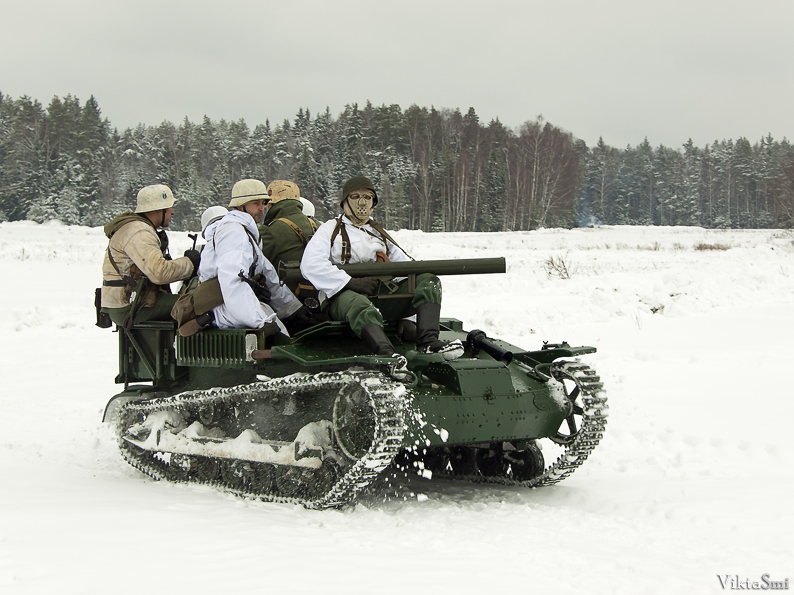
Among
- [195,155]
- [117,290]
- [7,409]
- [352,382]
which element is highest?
[195,155]

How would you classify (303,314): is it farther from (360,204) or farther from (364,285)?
(360,204)

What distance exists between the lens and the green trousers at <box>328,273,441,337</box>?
583cm

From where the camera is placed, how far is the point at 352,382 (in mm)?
5387

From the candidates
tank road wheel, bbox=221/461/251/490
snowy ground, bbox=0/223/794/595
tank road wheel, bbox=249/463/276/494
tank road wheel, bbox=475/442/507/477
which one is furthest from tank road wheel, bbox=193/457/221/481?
tank road wheel, bbox=475/442/507/477

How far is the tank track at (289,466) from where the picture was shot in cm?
518

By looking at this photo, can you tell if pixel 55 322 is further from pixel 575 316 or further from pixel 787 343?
pixel 787 343

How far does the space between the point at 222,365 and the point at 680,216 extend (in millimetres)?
94828

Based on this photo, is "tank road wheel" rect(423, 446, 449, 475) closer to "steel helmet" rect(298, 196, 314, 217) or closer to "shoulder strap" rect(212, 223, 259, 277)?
"shoulder strap" rect(212, 223, 259, 277)

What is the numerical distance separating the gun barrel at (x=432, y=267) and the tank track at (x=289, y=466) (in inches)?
37.9

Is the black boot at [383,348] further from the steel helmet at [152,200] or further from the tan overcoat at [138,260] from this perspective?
the steel helmet at [152,200]

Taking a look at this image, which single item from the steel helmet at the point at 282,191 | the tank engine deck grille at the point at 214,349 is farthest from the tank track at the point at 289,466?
the steel helmet at the point at 282,191

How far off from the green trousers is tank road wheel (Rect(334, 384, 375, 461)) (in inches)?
19.1

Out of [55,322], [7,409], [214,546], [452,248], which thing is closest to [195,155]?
[452,248]

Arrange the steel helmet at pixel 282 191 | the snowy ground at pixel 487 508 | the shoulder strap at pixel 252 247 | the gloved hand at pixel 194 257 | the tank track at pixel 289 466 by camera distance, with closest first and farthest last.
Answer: the snowy ground at pixel 487 508
the tank track at pixel 289 466
the shoulder strap at pixel 252 247
the gloved hand at pixel 194 257
the steel helmet at pixel 282 191
